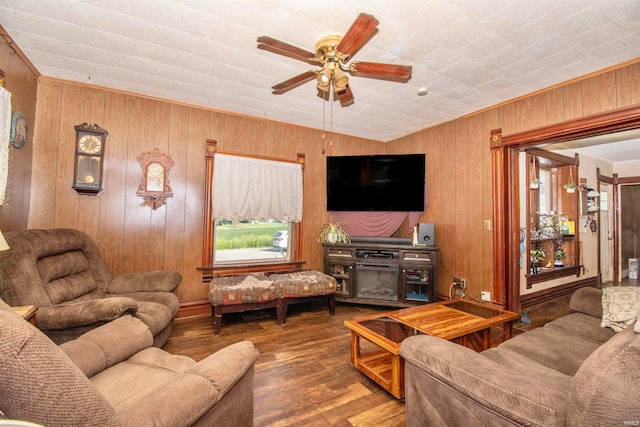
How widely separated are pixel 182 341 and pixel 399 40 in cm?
331

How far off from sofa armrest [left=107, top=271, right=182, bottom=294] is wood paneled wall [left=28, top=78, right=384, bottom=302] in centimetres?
51

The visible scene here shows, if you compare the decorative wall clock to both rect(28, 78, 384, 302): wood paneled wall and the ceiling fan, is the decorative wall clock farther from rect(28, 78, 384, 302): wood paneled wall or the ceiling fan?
the ceiling fan

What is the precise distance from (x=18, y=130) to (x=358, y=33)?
2987 millimetres

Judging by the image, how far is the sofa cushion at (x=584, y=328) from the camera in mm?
1785

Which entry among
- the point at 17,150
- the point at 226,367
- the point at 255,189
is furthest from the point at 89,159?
the point at 226,367

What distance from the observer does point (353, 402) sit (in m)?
1.81

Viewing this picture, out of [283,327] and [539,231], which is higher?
[539,231]

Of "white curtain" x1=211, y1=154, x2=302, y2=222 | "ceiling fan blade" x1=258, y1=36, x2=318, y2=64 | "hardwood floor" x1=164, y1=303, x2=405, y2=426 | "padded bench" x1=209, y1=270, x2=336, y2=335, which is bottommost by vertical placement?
"hardwood floor" x1=164, y1=303, x2=405, y2=426

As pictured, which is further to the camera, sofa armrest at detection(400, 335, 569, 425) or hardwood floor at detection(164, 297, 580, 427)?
hardwood floor at detection(164, 297, 580, 427)

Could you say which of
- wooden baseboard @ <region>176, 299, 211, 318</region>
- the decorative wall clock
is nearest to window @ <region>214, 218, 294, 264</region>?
wooden baseboard @ <region>176, 299, 211, 318</region>

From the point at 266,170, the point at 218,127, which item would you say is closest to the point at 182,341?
the point at 266,170

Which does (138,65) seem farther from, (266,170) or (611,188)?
(611,188)

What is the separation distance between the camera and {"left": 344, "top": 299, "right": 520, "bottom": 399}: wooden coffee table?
1.87 meters

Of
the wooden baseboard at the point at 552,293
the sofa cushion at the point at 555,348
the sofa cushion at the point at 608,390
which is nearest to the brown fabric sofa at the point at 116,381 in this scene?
the sofa cushion at the point at 608,390
